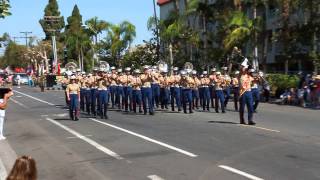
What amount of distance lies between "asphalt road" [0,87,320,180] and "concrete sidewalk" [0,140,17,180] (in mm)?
228

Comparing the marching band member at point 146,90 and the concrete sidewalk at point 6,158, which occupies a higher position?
the marching band member at point 146,90

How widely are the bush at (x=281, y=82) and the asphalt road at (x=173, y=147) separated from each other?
8217 millimetres

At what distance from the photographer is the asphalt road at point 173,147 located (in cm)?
1078

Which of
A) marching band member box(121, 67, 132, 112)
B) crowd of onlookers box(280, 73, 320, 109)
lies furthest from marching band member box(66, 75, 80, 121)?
crowd of onlookers box(280, 73, 320, 109)

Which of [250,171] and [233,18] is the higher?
[233,18]

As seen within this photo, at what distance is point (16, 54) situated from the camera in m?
122

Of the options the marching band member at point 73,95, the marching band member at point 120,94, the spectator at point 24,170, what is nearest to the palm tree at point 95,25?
the marching band member at point 120,94

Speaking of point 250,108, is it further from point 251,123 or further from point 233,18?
point 233,18

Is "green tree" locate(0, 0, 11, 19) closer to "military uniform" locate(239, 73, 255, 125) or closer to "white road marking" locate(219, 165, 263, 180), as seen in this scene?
"white road marking" locate(219, 165, 263, 180)

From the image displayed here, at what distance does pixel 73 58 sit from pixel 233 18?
57178 mm

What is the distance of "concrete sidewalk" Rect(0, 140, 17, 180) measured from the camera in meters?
11.1

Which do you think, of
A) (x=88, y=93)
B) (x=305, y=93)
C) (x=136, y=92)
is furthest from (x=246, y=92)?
(x=305, y=93)

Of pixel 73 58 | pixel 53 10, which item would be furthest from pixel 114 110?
pixel 53 10

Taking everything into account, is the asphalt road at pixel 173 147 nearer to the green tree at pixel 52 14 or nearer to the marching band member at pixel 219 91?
the marching band member at pixel 219 91
